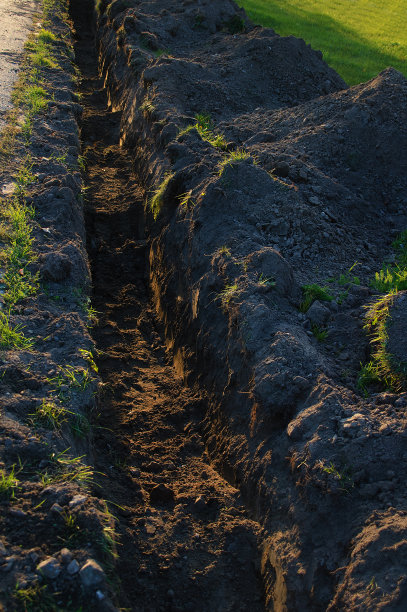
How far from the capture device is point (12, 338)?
154 inches

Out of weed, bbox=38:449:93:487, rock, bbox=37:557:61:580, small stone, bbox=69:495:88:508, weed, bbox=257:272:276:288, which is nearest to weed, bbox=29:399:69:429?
weed, bbox=38:449:93:487

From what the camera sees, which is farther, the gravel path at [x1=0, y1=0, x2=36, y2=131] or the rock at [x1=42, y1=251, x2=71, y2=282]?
the gravel path at [x1=0, y1=0, x2=36, y2=131]

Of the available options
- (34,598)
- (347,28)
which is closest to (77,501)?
(34,598)

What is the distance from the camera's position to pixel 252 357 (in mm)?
3965

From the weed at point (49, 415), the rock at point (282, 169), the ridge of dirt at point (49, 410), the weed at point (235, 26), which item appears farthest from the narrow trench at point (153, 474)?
the weed at point (235, 26)

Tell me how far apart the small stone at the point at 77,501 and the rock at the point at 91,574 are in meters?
0.36

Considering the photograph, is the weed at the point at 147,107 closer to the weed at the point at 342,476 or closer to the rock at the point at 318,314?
the rock at the point at 318,314

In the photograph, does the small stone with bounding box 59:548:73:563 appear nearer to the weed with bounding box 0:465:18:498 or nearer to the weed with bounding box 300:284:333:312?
the weed with bounding box 0:465:18:498

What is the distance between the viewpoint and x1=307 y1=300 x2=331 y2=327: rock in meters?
4.28

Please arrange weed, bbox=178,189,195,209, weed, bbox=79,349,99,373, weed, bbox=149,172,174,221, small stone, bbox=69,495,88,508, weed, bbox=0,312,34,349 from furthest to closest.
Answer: weed, bbox=149,172,174,221, weed, bbox=178,189,195,209, weed, bbox=79,349,99,373, weed, bbox=0,312,34,349, small stone, bbox=69,495,88,508

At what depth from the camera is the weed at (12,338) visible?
385 centimetres

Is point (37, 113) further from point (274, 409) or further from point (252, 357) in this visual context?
point (274, 409)

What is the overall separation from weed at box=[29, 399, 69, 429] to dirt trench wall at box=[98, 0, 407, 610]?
131 centimetres

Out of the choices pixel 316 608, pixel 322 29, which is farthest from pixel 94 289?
pixel 322 29
